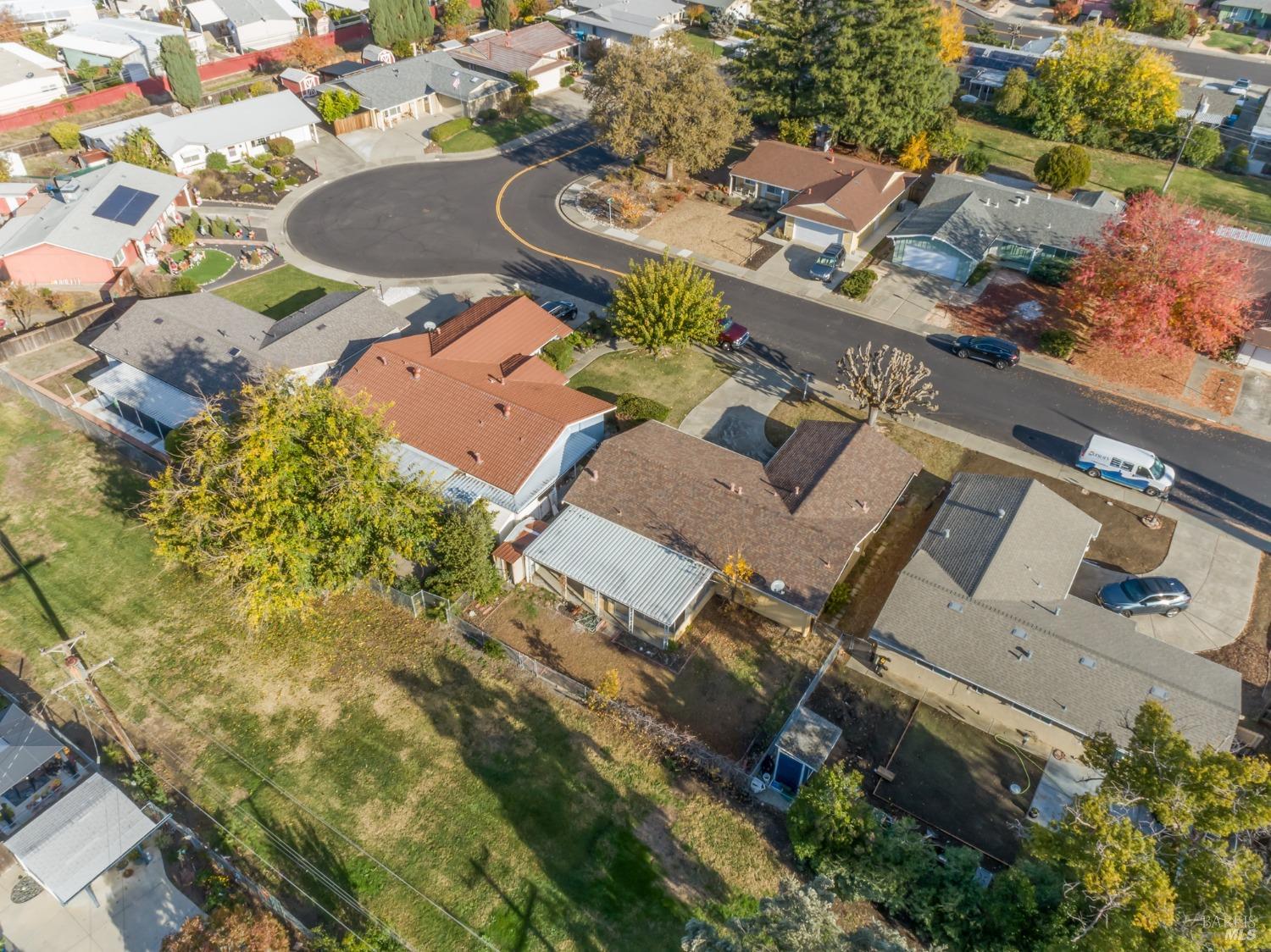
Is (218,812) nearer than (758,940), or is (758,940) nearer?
(758,940)

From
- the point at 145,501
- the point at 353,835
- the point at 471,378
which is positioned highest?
the point at 471,378

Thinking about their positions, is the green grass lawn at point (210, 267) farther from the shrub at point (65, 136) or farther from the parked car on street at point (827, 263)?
the parked car on street at point (827, 263)

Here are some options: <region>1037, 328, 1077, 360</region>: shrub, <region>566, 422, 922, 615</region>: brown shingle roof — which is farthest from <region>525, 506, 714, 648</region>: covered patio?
<region>1037, 328, 1077, 360</region>: shrub

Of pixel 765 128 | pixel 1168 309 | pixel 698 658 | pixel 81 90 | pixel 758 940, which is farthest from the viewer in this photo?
pixel 81 90

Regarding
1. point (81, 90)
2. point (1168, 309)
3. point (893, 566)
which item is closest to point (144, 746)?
point (893, 566)

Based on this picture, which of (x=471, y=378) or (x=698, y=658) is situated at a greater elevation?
(x=471, y=378)

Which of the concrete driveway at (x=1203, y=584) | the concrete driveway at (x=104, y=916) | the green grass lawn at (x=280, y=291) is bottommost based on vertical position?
the concrete driveway at (x=104, y=916)

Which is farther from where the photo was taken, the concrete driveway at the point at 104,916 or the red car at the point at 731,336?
the red car at the point at 731,336

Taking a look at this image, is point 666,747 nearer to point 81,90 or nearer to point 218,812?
point 218,812

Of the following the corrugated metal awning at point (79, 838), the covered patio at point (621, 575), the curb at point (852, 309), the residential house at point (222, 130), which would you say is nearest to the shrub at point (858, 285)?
the curb at point (852, 309)
